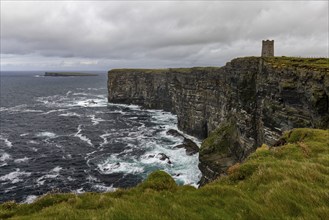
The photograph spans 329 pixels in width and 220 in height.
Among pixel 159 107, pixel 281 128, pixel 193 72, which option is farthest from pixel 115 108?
pixel 281 128

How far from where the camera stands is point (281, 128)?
39312 millimetres

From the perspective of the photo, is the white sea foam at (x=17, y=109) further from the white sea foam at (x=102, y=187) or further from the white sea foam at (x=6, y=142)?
the white sea foam at (x=102, y=187)

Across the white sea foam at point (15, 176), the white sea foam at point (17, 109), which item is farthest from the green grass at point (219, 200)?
the white sea foam at point (17, 109)

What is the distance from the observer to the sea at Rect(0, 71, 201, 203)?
49875 mm

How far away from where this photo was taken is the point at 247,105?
5059cm

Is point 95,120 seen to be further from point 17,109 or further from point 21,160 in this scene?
point 21,160

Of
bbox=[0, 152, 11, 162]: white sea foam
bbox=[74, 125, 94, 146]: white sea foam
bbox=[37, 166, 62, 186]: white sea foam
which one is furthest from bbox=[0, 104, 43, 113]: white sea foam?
bbox=[37, 166, 62, 186]: white sea foam

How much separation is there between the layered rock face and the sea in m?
7.25

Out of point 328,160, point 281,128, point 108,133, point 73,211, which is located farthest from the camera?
point 108,133

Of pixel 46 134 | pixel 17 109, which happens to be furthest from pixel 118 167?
pixel 17 109

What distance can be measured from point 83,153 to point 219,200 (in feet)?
193

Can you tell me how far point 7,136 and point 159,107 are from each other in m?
68.1

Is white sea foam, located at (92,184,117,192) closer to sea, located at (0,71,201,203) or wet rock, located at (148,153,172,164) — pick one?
sea, located at (0,71,201,203)

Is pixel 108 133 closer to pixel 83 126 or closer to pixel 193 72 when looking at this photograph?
pixel 83 126
